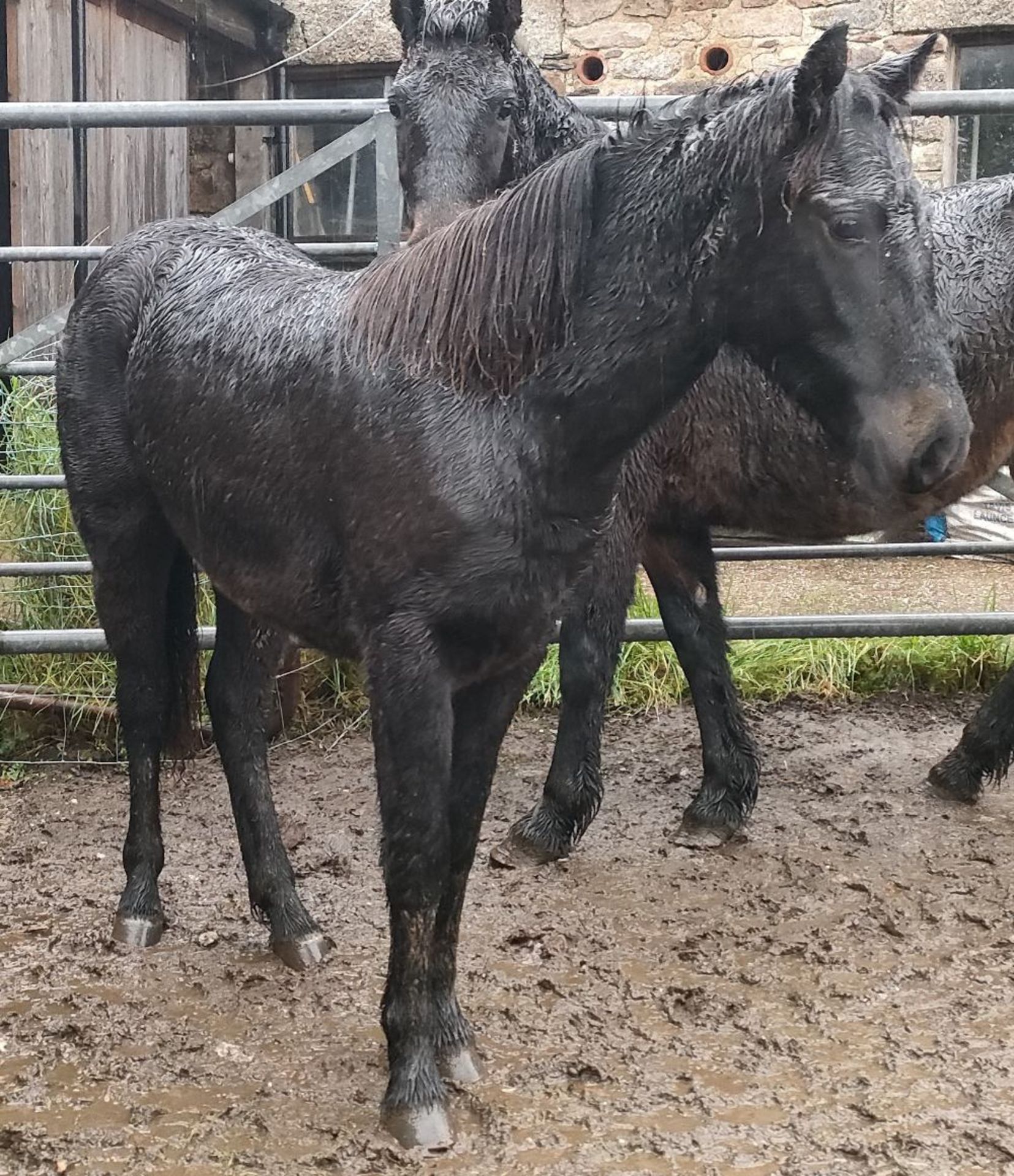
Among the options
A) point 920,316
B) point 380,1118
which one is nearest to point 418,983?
point 380,1118

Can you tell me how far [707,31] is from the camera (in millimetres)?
6906

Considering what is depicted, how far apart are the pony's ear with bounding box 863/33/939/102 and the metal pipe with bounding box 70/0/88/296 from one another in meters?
5.49

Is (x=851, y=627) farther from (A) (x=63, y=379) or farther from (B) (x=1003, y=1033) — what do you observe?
(A) (x=63, y=379)

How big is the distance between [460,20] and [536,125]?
1.20 feet

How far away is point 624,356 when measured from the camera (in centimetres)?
202

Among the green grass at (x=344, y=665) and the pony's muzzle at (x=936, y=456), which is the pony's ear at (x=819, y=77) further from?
the green grass at (x=344, y=665)

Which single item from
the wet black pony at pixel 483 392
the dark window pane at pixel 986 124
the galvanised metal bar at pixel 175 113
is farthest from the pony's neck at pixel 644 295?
the dark window pane at pixel 986 124

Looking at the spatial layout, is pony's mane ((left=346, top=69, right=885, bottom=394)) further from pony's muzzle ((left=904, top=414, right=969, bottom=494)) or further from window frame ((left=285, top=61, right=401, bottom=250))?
window frame ((left=285, top=61, right=401, bottom=250))

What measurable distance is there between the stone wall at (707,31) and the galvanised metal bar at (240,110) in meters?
3.27

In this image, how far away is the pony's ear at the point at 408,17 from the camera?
3.61m

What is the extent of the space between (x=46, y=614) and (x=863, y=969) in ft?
9.69

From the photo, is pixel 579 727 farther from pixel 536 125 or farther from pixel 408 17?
pixel 408 17

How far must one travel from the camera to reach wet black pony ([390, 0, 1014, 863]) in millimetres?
3363

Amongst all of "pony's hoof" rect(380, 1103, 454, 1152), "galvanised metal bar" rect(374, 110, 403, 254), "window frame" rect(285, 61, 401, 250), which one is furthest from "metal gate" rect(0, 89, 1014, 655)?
"window frame" rect(285, 61, 401, 250)
